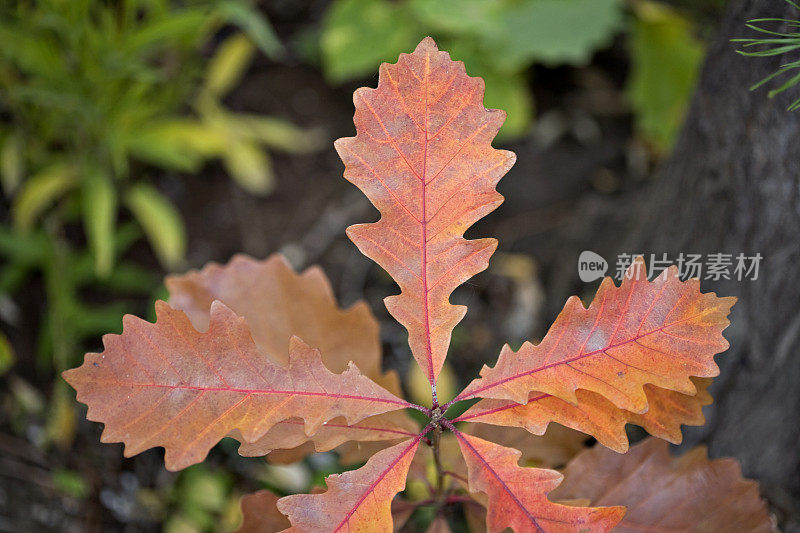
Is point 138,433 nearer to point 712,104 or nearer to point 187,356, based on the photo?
point 187,356

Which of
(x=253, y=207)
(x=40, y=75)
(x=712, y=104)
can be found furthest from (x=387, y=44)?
(x=712, y=104)

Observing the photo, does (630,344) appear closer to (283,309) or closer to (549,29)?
(283,309)

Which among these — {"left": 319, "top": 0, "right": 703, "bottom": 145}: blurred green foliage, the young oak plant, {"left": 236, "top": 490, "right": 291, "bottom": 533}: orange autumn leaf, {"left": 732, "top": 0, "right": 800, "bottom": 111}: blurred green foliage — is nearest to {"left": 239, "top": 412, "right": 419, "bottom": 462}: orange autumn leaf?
the young oak plant

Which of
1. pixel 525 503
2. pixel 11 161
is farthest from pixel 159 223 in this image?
pixel 525 503

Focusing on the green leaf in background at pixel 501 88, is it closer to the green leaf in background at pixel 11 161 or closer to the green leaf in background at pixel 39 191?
the green leaf in background at pixel 39 191

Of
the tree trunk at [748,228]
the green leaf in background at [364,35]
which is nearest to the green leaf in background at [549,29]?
the green leaf in background at [364,35]
